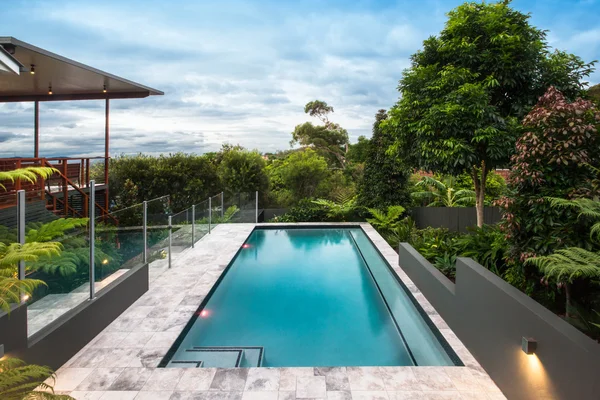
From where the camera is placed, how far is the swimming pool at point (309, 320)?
4.20 m

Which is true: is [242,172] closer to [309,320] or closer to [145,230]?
[145,230]

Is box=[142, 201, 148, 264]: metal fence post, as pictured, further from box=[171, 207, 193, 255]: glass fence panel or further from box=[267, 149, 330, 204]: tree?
box=[267, 149, 330, 204]: tree

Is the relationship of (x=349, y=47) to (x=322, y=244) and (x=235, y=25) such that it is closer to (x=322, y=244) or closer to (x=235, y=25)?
(x=235, y=25)

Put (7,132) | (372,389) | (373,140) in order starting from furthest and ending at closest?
(373,140) → (7,132) → (372,389)

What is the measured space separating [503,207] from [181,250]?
6.28 meters

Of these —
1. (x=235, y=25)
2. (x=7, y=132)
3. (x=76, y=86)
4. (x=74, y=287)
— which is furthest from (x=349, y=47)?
(x=74, y=287)

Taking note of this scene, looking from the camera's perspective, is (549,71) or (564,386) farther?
(549,71)

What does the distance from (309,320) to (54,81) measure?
8283 millimetres

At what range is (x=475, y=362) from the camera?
364cm

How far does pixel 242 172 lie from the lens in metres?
15.2

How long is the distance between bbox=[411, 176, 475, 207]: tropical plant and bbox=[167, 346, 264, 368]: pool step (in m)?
9.14

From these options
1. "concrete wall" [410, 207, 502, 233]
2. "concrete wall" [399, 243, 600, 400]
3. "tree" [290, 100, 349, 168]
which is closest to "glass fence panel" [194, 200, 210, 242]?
"concrete wall" [410, 207, 502, 233]

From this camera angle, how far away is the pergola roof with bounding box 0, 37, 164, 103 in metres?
6.71

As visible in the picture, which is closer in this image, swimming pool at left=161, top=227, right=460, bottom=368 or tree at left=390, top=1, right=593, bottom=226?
swimming pool at left=161, top=227, right=460, bottom=368
